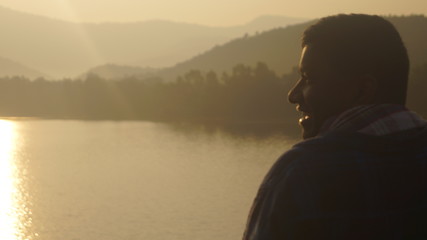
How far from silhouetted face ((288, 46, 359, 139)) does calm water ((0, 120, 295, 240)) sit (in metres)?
26.5

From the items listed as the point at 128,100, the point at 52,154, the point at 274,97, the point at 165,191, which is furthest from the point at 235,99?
the point at 165,191

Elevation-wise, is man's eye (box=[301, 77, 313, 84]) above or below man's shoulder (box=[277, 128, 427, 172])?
above

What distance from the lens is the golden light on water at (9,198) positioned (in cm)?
3133

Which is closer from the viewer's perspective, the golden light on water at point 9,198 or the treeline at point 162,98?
the golden light on water at point 9,198

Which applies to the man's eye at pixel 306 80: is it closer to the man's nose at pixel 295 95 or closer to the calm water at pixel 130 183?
the man's nose at pixel 295 95

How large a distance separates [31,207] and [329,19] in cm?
3687

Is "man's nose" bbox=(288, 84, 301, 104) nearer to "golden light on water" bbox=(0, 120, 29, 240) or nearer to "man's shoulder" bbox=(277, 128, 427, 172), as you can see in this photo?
"man's shoulder" bbox=(277, 128, 427, 172)

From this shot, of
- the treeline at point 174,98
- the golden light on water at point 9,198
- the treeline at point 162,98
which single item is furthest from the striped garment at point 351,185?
the treeline at point 162,98

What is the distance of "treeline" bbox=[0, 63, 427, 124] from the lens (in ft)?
300

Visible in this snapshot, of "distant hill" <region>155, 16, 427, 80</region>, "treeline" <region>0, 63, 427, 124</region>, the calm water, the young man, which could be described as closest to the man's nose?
the young man

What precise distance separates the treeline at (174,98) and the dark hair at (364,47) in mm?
77947

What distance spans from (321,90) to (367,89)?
135mm

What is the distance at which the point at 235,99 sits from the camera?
95812mm

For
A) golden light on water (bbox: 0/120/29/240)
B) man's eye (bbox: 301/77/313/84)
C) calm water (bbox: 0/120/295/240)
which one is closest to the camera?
man's eye (bbox: 301/77/313/84)
